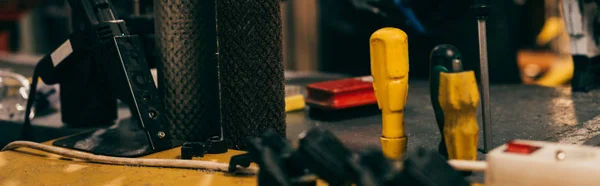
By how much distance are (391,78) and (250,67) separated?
57cm

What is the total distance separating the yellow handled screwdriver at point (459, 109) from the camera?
179 cm

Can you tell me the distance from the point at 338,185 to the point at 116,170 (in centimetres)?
95

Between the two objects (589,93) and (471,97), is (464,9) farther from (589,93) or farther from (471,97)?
(471,97)

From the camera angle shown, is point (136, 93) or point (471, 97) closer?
point (471, 97)

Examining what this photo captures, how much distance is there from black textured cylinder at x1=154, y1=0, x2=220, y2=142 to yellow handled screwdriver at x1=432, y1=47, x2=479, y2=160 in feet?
3.16

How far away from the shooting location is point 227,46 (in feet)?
7.68

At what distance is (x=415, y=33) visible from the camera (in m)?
3.99

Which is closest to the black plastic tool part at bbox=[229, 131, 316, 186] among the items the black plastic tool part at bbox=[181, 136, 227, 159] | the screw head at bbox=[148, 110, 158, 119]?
the black plastic tool part at bbox=[181, 136, 227, 159]

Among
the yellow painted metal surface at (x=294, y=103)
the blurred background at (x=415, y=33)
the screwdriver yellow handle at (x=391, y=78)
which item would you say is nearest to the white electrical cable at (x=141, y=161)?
the screwdriver yellow handle at (x=391, y=78)

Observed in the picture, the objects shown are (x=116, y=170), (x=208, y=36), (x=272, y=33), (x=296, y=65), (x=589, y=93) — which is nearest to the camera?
(x=116, y=170)

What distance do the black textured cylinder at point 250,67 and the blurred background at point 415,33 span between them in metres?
0.79

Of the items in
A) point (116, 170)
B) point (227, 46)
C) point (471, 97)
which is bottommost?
point (116, 170)

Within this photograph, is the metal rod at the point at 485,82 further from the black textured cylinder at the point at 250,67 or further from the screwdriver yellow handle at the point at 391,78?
the black textured cylinder at the point at 250,67

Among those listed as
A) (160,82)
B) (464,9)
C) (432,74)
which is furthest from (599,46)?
(160,82)
